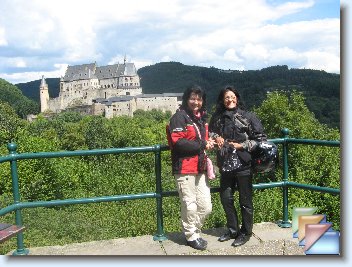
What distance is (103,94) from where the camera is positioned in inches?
4461

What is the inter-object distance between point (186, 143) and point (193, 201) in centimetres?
61

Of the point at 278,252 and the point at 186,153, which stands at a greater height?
the point at 186,153

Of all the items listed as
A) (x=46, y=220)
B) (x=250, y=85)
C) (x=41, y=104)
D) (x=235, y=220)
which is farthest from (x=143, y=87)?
(x=235, y=220)

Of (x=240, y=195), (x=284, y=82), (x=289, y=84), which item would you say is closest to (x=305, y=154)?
(x=289, y=84)

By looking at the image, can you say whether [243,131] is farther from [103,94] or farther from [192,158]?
[103,94]

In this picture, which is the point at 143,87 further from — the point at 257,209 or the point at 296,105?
the point at 257,209

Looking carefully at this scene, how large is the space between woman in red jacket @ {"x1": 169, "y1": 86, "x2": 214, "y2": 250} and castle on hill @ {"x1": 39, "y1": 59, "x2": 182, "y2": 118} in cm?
8567

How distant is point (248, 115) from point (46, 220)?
13926 mm

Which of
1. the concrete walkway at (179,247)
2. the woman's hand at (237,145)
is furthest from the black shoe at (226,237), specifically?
the woman's hand at (237,145)

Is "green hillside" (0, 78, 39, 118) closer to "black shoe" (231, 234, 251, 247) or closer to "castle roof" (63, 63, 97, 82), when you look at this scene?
"castle roof" (63, 63, 97, 82)

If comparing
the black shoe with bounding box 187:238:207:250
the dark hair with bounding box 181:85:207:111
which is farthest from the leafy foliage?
the dark hair with bounding box 181:85:207:111

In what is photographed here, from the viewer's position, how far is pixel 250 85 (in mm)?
37750

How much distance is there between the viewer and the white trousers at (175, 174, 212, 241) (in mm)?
4270

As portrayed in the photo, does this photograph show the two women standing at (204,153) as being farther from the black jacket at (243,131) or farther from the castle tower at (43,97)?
the castle tower at (43,97)
